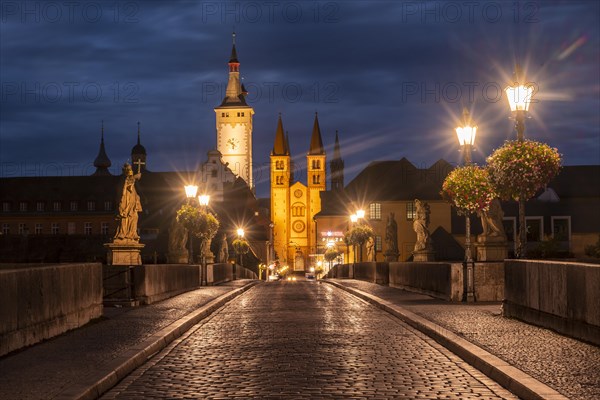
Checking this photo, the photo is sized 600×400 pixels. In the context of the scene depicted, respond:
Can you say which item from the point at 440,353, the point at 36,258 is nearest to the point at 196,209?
the point at 440,353

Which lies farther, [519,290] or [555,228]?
[555,228]

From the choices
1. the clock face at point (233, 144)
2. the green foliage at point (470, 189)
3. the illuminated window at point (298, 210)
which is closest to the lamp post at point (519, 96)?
the green foliage at point (470, 189)

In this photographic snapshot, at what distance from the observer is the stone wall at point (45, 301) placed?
40.2 feet

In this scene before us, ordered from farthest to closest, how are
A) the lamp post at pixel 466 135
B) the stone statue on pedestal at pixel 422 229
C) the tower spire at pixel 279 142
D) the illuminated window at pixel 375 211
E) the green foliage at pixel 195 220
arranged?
the tower spire at pixel 279 142 < the illuminated window at pixel 375 211 < the green foliage at pixel 195 220 < the stone statue on pedestal at pixel 422 229 < the lamp post at pixel 466 135

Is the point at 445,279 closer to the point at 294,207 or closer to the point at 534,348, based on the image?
the point at 534,348

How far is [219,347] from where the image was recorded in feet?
46.4

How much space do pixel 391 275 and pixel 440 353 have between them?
24922 millimetres

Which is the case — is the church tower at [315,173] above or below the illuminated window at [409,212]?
above

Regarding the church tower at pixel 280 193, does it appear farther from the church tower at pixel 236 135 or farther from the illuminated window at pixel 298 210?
the church tower at pixel 236 135

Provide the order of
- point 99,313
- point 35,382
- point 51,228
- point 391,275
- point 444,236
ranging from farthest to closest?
point 51,228 → point 444,236 → point 391,275 → point 99,313 → point 35,382

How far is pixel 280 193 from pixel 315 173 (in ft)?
29.7

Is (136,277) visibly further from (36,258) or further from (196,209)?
(36,258)

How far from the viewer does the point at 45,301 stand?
14109mm

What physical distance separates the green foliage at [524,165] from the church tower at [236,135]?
16327 cm
